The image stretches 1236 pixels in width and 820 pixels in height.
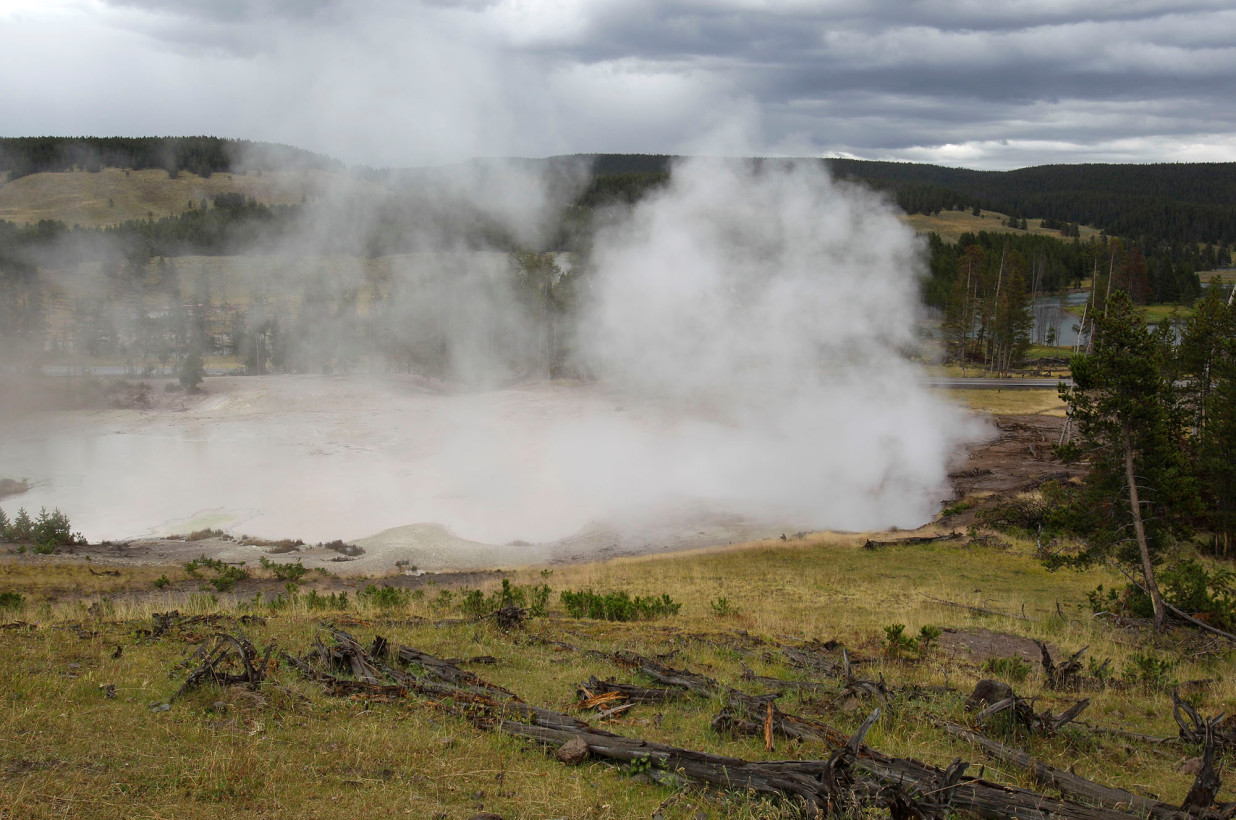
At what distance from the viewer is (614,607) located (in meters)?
16.5

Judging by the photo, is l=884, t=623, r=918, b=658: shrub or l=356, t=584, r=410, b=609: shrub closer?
l=884, t=623, r=918, b=658: shrub

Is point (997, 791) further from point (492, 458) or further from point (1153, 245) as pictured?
point (1153, 245)

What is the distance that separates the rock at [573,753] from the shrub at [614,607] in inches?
377

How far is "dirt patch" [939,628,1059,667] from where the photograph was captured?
14398 mm

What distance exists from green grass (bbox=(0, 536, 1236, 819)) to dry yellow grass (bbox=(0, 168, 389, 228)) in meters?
101

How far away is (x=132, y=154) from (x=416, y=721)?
192 m

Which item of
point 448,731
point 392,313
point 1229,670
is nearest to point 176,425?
point 392,313

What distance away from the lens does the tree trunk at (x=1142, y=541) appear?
15.9m

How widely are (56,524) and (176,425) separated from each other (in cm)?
2442

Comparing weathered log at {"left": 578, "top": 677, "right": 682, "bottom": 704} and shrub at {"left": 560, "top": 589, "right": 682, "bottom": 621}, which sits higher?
weathered log at {"left": 578, "top": 677, "right": 682, "bottom": 704}

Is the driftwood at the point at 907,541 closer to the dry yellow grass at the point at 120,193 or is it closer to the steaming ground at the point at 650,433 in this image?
the steaming ground at the point at 650,433

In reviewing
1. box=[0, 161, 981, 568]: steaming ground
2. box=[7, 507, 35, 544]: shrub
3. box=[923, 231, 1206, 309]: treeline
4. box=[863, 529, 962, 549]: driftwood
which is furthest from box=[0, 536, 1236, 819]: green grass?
box=[923, 231, 1206, 309]: treeline

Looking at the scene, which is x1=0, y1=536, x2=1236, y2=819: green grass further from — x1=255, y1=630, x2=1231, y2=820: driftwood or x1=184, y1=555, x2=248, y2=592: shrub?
x1=184, y1=555, x2=248, y2=592: shrub

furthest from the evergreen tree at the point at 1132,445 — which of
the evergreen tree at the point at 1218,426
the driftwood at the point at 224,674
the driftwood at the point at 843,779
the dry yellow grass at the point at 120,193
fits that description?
the dry yellow grass at the point at 120,193
